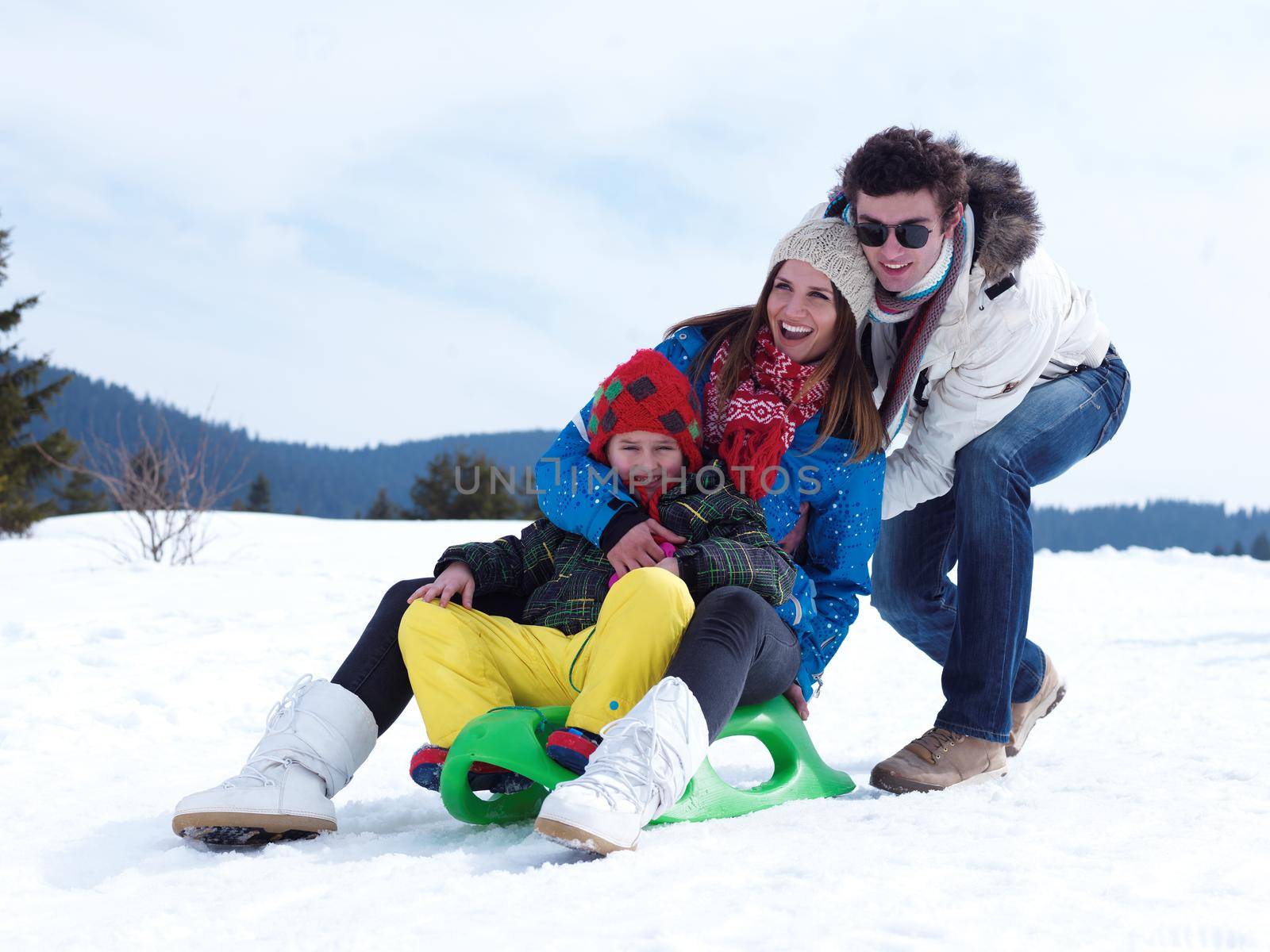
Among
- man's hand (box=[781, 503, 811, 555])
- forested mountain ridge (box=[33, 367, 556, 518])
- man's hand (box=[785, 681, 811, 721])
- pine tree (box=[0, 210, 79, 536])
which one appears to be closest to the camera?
man's hand (box=[785, 681, 811, 721])

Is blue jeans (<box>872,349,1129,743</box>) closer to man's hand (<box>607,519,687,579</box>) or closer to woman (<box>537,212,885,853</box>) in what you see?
woman (<box>537,212,885,853</box>)

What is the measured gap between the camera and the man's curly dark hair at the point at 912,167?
7.15 ft

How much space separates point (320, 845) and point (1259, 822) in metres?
1.63

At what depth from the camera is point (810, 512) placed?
236 centimetres

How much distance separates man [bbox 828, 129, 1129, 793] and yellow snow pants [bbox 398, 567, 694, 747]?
2.42 feet

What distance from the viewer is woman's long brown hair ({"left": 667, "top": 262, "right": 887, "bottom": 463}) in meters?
2.30

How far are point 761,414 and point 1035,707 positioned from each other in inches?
47.1

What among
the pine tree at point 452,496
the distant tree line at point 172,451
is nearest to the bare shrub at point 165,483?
the distant tree line at point 172,451

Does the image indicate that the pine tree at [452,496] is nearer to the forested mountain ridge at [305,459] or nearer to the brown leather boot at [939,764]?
the brown leather boot at [939,764]

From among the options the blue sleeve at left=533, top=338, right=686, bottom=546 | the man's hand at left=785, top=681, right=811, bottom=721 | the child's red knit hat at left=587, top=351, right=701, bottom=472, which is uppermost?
the child's red knit hat at left=587, top=351, right=701, bottom=472

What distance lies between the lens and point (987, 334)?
2266 mm

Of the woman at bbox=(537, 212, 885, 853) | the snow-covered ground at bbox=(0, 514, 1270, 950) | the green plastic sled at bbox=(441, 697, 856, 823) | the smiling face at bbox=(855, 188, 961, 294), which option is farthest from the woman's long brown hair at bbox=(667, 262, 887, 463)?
the snow-covered ground at bbox=(0, 514, 1270, 950)

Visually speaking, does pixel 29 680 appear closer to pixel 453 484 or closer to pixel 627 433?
pixel 627 433

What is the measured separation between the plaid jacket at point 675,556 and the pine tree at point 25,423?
66.0 feet
